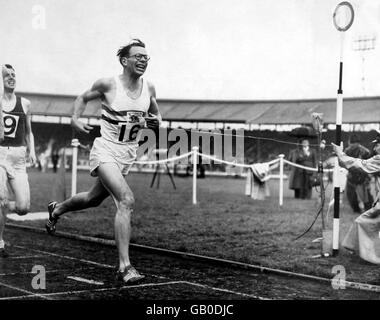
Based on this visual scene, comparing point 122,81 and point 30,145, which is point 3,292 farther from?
point 30,145

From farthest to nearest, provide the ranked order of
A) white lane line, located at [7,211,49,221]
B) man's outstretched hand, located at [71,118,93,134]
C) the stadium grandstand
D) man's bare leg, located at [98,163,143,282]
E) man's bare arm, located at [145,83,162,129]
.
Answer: the stadium grandstand → white lane line, located at [7,211,49,221] → man's bare arm, located at [145,83,162,129] → man's outstretched hand, located at [71,118,93,134] → man's bare leg, located at [98,163,143,282]

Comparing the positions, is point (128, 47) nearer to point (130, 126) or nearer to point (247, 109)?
point (130, 126)

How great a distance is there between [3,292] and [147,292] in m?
1.36

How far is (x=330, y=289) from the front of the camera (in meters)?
6.24

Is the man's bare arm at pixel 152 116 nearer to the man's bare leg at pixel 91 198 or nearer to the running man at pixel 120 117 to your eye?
the running man at pixel 120 117

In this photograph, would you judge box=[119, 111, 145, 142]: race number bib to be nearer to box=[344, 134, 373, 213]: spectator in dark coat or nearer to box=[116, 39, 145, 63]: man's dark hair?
box=[116, 39, 145, 63]: man's dark hair

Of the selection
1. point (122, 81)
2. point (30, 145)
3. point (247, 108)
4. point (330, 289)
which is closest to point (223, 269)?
point (330, 289)

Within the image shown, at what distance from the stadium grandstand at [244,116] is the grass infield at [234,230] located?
28.4 metres

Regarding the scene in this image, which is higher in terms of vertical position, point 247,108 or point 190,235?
point 247,108

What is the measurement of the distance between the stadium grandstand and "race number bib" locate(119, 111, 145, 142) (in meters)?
37.3

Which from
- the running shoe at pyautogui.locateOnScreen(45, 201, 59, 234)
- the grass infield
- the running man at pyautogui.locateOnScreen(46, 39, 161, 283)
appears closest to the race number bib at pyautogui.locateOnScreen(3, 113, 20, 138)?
the running shoe at pyautogui.locateOnScreen(45, 201, 59, 234)

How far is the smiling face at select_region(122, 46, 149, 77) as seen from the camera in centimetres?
639

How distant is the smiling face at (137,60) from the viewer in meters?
6.39

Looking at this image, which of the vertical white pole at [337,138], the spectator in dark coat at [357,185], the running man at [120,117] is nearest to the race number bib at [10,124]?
the running man at [120,117]
